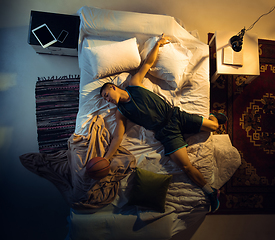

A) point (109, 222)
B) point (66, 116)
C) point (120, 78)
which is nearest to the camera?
point (109, 222)

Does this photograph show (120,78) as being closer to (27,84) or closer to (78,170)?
(78,170)

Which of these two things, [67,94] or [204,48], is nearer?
[204,48]

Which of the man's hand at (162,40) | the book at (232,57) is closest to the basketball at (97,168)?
the man's hand at (162,40)

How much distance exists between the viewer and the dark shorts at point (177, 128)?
1.73 metres

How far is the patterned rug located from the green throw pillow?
1209mm

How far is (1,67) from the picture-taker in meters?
2.28

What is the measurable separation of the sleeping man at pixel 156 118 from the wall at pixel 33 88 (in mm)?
1032

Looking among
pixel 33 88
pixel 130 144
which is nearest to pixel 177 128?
pixel 130 144

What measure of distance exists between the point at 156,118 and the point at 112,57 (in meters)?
0.85

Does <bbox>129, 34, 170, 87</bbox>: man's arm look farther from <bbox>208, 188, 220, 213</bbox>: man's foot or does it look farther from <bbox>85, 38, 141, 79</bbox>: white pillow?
<bbox>208, 188, 220, 213</bbox>: man's foot

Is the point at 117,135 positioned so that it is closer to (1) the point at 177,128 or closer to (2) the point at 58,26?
(1) the point at 177,128

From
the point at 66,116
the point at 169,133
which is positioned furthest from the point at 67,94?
the point at 169,133

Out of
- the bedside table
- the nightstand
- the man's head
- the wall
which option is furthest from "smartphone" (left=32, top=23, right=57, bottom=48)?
the nightstand

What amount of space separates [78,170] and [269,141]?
8.66 ft
